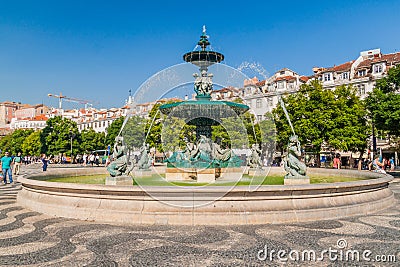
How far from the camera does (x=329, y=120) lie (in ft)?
114

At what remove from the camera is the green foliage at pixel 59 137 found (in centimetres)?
6225

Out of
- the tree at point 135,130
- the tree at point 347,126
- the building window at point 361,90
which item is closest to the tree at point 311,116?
the tree at point 347,126

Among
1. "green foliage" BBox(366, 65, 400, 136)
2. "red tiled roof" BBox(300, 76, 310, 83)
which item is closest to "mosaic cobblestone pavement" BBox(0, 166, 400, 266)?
"green foliage" BBox(366, 65, 400, 136)

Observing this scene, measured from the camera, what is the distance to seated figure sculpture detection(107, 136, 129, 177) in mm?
10344

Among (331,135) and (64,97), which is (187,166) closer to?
(331,135)

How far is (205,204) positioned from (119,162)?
3.87 m

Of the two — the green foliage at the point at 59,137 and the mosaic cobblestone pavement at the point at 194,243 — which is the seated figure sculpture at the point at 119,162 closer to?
the mosaic cobblestone pavement at the point at 194,243

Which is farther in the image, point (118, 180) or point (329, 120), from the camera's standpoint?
point (329, 120)

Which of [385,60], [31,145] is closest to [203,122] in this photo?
[385,60]

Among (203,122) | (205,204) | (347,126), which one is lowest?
(205,204)

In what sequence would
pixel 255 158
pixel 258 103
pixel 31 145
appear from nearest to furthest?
pixel 255 158
pixel 258 103
pixel 31 145

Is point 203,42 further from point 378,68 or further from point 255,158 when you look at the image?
point 378,68

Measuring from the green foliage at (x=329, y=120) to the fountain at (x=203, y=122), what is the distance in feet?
70.5

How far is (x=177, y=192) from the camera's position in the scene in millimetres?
7621
